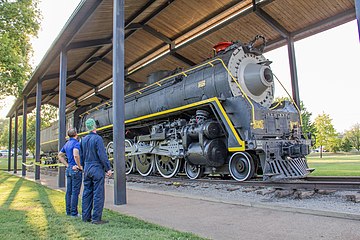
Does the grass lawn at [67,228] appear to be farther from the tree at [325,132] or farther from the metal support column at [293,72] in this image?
the tree at [325,132]

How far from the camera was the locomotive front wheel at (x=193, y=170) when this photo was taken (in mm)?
9438

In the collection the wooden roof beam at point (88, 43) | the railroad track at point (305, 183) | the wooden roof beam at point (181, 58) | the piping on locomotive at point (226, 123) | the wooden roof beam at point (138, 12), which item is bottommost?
the railroad track at point (305, 183)

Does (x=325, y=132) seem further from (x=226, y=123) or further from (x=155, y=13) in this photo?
(x=226, y=123)

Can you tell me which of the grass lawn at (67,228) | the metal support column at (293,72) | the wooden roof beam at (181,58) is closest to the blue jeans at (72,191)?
the grass lawn at (67,228)

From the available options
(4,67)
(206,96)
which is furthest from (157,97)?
(4,67)

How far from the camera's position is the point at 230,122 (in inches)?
303

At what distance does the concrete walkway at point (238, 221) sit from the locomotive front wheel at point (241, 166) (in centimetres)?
215

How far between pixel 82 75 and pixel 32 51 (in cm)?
327

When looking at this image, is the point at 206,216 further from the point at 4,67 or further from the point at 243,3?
the point at 4,67

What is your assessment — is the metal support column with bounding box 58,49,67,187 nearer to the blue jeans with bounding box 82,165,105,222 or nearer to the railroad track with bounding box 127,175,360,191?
the railroad track with bounding box 127,175,360,191

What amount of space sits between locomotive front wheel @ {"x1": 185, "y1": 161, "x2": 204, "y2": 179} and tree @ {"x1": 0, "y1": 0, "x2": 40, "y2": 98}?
30.8 feet

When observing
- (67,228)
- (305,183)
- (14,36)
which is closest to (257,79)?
(305,183)

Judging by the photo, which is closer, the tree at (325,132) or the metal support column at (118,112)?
the metal support column at (118,112)

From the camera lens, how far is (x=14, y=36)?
14.0 metres
